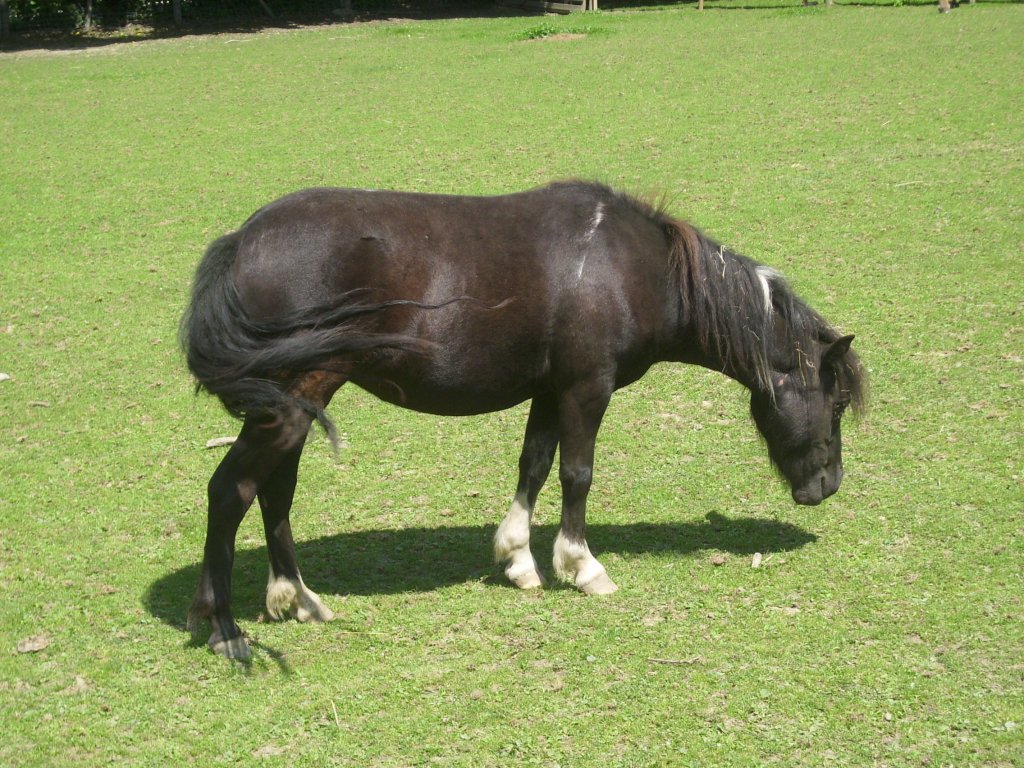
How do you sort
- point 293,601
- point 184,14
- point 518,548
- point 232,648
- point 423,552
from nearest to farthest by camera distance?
point 232,648 → point 293,601 → point 518,548 → point 423,552 → point 184,14

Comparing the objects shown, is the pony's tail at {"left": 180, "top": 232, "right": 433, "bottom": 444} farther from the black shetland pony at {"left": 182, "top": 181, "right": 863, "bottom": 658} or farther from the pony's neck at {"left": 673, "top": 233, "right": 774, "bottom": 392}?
the pony's neck at {"left": 673, "top": 233, "right": 774, "bottom": 392}

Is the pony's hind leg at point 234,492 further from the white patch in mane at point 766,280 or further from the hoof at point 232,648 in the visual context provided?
the white patch in mane at point 766,280

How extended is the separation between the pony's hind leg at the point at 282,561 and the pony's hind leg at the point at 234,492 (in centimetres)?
32

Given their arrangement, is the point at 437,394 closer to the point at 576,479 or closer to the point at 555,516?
the point at 576,479

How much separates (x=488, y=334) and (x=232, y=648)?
188 cm

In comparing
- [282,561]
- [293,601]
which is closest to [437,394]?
[282,561]

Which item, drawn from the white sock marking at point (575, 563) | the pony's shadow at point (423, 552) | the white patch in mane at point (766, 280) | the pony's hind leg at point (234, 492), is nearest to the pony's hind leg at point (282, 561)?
the pony's shadow at point (423, 552)

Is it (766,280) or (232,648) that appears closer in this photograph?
(232,648)

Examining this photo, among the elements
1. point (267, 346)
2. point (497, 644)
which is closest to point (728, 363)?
point (497, 644)

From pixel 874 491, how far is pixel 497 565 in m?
2.38

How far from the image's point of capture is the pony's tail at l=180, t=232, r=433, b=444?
501 cm

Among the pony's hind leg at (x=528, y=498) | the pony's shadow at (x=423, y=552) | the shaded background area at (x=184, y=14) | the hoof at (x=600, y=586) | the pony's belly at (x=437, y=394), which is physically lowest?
the pony's shadow at (x=423, y=552)

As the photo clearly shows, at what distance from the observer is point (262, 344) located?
16.6ft

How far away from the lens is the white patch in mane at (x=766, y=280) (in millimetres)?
5938
